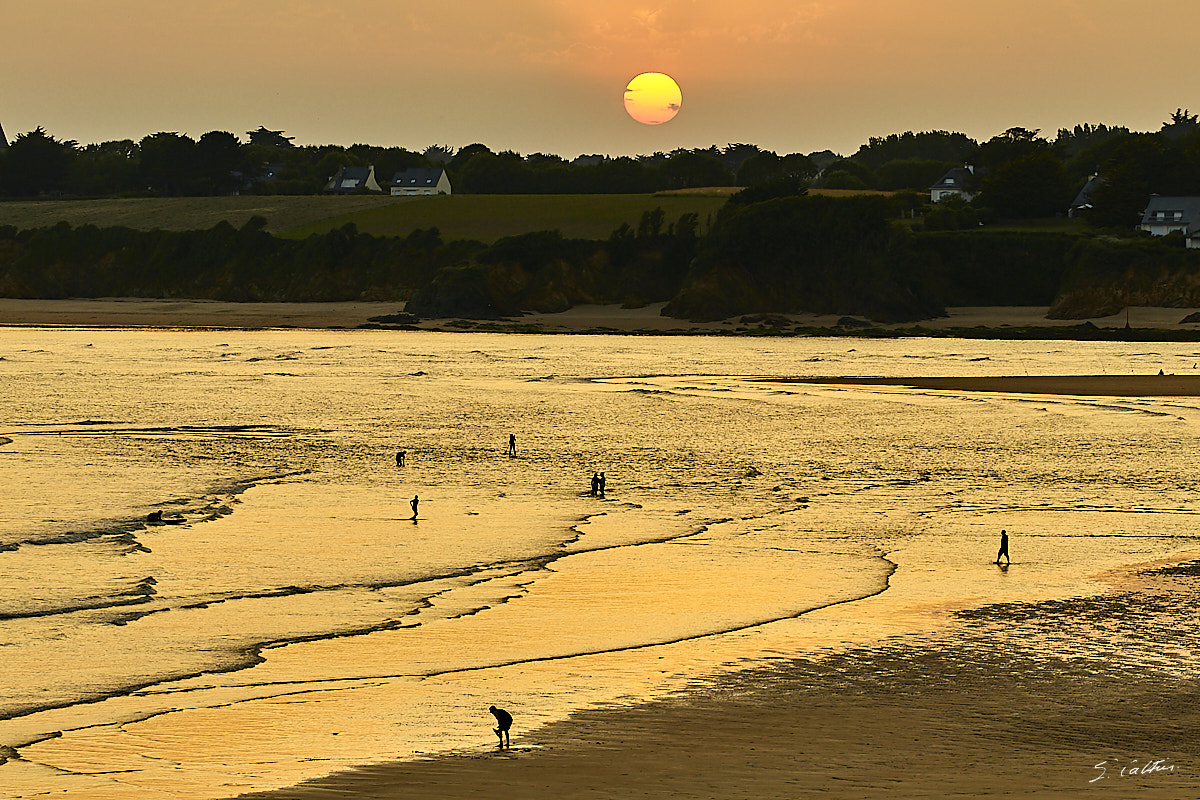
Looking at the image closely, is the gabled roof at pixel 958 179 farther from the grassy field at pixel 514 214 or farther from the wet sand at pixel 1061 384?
the wet sand at pixel 1061 384

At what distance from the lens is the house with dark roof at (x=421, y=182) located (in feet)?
582

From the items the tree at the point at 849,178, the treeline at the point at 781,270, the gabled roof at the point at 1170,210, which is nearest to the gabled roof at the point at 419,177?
the tree at the point at 849,178

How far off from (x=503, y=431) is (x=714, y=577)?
1860cm

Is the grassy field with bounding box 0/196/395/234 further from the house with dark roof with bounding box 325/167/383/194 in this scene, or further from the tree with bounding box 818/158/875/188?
the tree with bounding box 818/158/875/188

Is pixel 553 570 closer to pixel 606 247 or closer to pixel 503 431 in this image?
pixel 503 431

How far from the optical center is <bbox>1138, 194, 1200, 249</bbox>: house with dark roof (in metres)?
108

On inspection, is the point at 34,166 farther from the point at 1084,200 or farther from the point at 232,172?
the point at 1084,200

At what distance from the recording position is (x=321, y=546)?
65.7 ft

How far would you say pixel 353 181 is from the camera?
181 metres

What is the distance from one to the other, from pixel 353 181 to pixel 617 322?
88.3 metres

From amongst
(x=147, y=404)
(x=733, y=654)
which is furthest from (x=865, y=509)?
(x=147, y=404)

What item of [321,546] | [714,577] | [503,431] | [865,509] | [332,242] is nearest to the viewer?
[714,577]

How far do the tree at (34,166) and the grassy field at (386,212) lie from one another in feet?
37.7

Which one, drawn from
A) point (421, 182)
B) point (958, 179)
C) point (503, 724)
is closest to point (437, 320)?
Answer: point (958, 179)
